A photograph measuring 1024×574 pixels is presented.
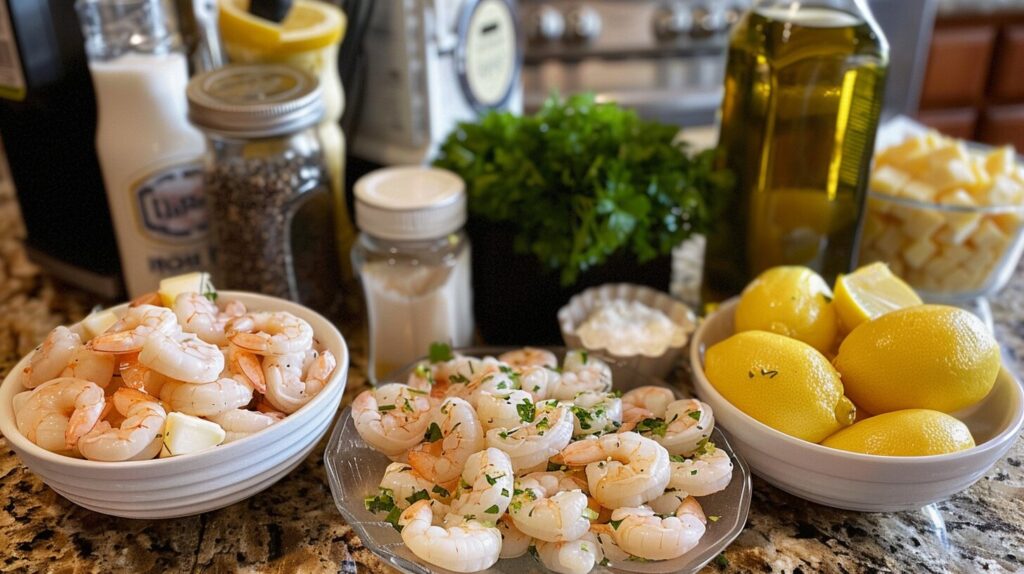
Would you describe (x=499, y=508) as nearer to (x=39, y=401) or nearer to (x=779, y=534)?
(x=779, y=534)

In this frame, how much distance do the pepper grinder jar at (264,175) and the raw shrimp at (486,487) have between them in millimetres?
400

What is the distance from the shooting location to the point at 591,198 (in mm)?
907

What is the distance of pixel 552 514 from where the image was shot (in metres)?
0.61

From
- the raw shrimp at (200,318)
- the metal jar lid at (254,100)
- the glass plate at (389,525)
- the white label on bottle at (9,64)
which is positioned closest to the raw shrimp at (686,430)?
the glass plate at (389,525)

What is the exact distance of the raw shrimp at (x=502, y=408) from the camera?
0.69 meters

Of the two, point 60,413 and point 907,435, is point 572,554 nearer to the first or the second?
point 907,435

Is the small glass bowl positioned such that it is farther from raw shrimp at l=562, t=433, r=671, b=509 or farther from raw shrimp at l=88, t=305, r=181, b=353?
raw shrimp at l=88, t=305, r=181, b=353

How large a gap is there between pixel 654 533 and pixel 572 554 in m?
0.06

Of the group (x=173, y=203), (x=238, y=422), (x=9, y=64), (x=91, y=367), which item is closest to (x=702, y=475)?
(x=238, y=422)

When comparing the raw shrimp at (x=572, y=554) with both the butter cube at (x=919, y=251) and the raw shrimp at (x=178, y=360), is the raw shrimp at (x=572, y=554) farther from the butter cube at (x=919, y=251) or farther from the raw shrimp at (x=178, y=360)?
the butter cube at (x=919, y=251)

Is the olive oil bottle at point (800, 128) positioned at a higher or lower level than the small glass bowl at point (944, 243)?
higher

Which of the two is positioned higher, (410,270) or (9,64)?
(9,64)

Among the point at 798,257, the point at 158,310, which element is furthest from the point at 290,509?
the point at 798,257

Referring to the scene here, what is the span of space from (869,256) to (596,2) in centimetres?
143
